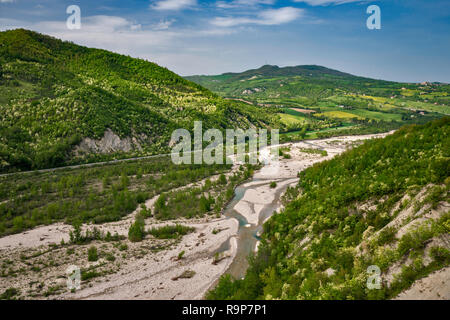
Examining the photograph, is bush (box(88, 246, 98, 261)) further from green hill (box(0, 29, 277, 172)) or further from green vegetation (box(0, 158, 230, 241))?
green hill (box(0, 29, 277, 172))

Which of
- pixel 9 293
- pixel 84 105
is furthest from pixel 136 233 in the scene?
pixel 84 105

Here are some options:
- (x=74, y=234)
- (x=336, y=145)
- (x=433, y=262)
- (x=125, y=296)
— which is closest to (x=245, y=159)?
(x=336, y=145)

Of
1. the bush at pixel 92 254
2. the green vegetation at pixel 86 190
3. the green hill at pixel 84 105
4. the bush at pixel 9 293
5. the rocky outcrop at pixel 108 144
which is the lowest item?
the bush at pixel 9 293

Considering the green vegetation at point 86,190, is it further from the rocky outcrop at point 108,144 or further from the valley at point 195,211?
the rocky outcrop at point 108,144

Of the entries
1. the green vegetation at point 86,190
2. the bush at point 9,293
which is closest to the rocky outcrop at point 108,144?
the green vegetation at point 86,190

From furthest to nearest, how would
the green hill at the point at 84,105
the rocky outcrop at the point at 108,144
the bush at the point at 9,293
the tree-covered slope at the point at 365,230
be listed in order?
the rocky outcrop at the point at 108,144 → the green hill at the point at 84,105 → the bush at the point at 9,293 → the tree-covered slope at the point at 365,230

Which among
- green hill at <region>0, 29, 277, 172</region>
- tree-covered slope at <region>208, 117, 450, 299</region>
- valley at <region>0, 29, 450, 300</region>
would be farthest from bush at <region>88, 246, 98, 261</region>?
green hill at <region>0, 29, 277, 172</region>

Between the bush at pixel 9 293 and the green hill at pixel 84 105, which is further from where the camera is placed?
the green hill at pixel 84 105
